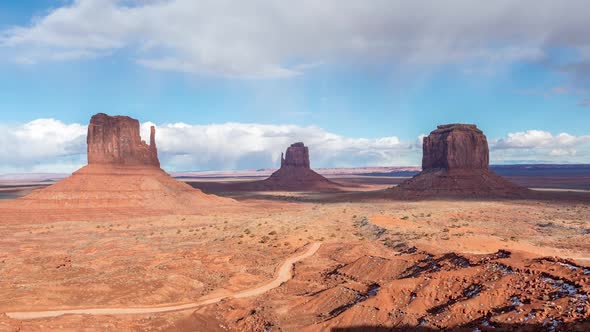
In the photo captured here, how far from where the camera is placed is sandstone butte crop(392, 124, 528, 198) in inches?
3474

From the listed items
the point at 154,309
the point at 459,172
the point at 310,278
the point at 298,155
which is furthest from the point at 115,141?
the point at 298,155

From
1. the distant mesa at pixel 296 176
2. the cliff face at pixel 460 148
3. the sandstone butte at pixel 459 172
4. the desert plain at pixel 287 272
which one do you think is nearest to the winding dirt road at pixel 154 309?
the desert plain at pixel 287 272

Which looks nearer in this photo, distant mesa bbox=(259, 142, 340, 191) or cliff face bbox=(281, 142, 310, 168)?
distant mesa bbox=(259, 142, 340, 191)

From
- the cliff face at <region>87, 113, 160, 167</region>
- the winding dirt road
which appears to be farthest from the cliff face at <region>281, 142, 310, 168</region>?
the winding dirt road

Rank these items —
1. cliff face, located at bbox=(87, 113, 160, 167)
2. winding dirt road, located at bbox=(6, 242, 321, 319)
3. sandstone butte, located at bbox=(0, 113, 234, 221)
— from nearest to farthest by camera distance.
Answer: winding dirt road, located at bbox=(6, 242, 321, 319), sandstone butte, located at bbox=(0, 113, 234, 221), cliff face, located at bbox=(87, 113, 160, 167)

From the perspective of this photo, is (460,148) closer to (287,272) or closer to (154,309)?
(287,272)

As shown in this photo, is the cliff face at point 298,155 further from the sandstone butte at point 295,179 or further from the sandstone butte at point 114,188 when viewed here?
the sandstone butte at point 114,188

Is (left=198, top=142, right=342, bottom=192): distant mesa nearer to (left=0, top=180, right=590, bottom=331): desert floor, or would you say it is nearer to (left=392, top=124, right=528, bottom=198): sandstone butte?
(left=392, top=124, right=528, bottom=198): sandstone butte

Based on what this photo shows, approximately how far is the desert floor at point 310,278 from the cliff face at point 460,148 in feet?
171

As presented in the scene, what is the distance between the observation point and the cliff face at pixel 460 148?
302 ft

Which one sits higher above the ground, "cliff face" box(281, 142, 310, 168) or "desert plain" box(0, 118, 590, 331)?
"cliff face" box(281, 142, 310, 168)

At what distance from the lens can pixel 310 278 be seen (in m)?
23.8

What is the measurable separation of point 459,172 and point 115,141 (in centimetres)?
7303

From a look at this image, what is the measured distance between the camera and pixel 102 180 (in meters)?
69.1
